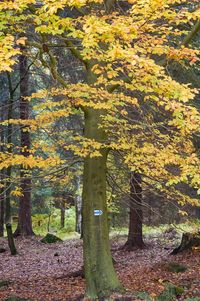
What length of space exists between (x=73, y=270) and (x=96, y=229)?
4772mm

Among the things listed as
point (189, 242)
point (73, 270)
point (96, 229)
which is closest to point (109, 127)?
point (96, 229)

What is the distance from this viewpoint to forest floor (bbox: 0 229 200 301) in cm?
916

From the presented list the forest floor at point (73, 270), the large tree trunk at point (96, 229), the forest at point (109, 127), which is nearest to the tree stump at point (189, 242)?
the forest at point (109, 127)

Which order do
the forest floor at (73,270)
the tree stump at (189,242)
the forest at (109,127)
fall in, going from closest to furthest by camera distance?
the forest at (109,127), the forest floor at (73,270), the tree stump at (189,242)

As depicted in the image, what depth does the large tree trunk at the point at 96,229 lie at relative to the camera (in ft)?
27.0

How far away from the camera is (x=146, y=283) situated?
30.8 ft

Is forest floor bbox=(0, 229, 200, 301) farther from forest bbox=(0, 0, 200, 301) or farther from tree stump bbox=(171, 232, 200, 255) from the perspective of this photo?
tree stump bbox=(171, 232, 200, 255)

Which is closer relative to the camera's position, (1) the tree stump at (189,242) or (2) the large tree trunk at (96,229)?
(2) the large tree trunk at (96,229)

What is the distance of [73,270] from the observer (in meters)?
12.5

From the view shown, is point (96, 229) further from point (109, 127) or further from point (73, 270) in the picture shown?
point (73, 270)

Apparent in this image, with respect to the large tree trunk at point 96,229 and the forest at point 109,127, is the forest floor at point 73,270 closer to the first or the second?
the forest at point 109,127

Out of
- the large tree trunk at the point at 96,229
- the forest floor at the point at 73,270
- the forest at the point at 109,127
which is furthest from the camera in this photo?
the forest floor at the point at 73,270

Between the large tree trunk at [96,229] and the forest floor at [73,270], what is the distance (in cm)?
51

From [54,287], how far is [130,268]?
2631 millimetres
